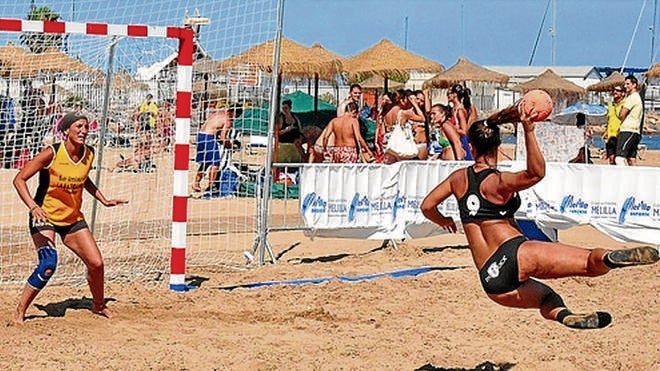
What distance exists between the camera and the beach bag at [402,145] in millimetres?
13594

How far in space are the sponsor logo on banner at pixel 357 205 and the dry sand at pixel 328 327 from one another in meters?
0.67

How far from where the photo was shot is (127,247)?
12.7 m

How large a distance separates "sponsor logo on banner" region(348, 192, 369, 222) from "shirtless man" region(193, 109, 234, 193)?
2360 mm

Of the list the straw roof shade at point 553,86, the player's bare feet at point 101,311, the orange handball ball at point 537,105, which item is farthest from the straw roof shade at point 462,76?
the orange handball ball at point 537,105

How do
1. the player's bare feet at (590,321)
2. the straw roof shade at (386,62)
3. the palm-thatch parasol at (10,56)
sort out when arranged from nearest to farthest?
the player's bare feet at (590,321) < the palm-thatch parasol at (10,56) < the straw roof shade at (386,62)

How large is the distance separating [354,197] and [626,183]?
3318 millimetres

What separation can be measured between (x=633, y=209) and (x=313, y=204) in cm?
394

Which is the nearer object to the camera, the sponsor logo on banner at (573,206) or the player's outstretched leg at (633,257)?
the player's outstretched leg at (633,257)

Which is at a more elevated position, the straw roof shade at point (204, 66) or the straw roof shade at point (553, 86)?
the straw roof shade at point (553, 86)

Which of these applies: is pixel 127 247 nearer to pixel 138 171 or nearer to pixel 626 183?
pixel 138 171

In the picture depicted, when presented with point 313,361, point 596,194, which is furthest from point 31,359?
point 596,194

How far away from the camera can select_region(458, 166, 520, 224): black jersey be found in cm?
657

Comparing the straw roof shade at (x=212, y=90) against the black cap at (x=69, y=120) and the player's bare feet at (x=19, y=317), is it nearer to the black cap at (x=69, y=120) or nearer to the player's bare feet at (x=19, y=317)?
the black cap at (x=69, y=120)

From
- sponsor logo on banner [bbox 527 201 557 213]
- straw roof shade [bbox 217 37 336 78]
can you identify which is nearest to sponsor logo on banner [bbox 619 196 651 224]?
sponsor logo on banner [bbox 527 201 557 213]
